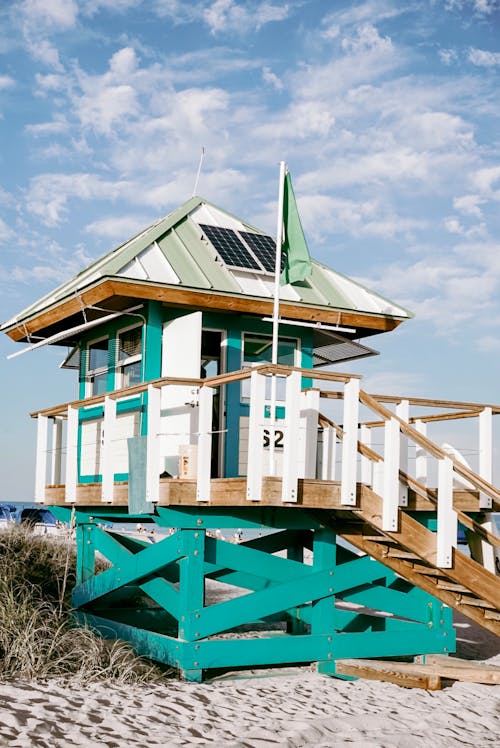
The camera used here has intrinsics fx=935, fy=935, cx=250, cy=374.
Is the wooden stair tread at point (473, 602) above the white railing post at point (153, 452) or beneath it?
beneath

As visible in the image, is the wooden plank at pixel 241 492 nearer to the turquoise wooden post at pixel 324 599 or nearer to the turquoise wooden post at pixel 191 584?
the turquoise wooden post at pixel 191 584

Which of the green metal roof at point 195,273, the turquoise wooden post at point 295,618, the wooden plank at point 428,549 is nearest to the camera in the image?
the wooden plank at point 428,549

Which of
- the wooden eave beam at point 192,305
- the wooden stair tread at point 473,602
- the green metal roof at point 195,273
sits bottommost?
the wooden stair tread at point 473,602

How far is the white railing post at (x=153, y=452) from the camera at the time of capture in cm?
1014

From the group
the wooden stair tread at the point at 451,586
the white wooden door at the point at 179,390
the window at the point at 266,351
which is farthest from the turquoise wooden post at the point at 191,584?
the window at the point at 266,351

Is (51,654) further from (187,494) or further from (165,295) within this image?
(165,295)

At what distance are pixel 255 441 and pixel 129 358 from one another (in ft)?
12.2

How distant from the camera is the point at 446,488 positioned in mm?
9961

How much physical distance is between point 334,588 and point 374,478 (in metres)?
1.39

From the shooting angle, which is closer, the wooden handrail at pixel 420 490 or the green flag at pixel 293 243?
the wooden handrail at pixel 420 490

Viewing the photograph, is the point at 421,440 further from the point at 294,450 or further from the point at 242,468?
the point at 242,468

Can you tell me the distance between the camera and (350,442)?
9.69 metres

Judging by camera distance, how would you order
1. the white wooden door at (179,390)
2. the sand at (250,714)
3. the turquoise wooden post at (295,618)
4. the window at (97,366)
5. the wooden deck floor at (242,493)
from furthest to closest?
1. the window at (97,366)
2. the turquoise wooden post at (295,618)
3. the white wooden door at (179,390)
4. the wooden deck floor at (242,493)
5. the sand at (250,714)

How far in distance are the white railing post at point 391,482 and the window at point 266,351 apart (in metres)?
2.85
